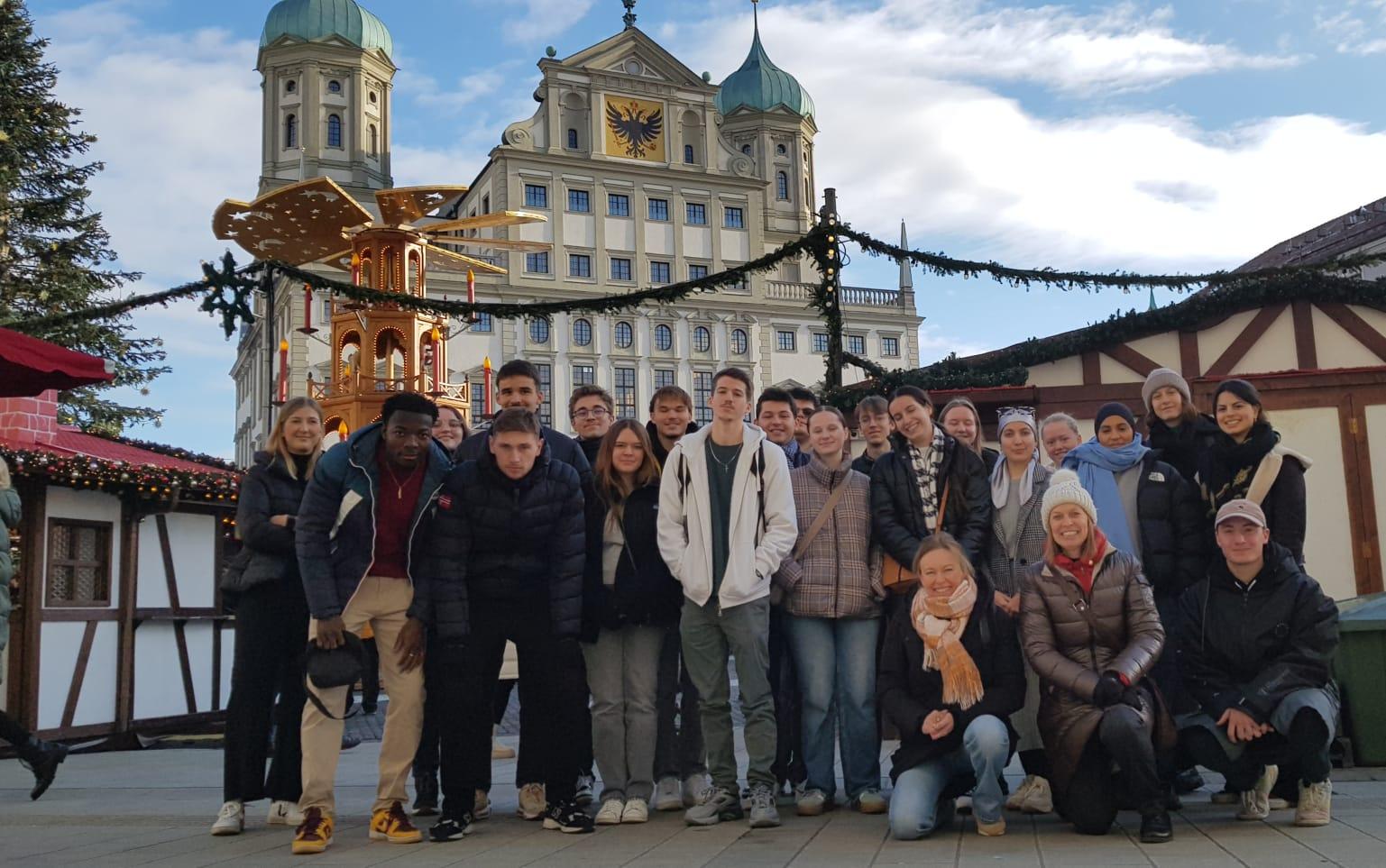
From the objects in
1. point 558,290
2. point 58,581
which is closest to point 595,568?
point 58,581

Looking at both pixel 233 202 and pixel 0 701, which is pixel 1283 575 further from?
pixel 233 202

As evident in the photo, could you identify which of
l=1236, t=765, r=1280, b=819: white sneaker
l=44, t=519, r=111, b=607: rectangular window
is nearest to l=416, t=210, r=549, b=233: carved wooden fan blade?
l=44, t=519, r=111, b=607: rectangular window

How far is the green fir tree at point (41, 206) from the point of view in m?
22.3

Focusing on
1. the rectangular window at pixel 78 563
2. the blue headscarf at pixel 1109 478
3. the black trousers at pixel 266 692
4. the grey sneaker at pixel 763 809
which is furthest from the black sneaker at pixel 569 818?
the rectangular window at pixel 78 563

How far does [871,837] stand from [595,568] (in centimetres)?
168

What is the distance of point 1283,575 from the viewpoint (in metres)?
5.29

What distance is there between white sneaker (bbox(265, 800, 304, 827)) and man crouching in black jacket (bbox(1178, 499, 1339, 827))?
383 cm

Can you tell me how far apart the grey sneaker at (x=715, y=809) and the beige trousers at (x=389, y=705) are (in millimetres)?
1204

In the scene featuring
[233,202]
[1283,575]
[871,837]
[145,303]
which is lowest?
[871,837]

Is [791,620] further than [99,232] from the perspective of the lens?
No

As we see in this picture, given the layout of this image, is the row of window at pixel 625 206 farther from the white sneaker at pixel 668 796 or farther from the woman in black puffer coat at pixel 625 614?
the white sneaker at pixel 668 796

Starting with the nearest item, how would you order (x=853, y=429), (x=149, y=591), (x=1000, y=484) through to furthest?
(x=1000, y=484)
(x=149, y=591)
(x=853, y=429)

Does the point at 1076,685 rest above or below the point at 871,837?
above

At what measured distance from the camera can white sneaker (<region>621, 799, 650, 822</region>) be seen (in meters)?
5.70
